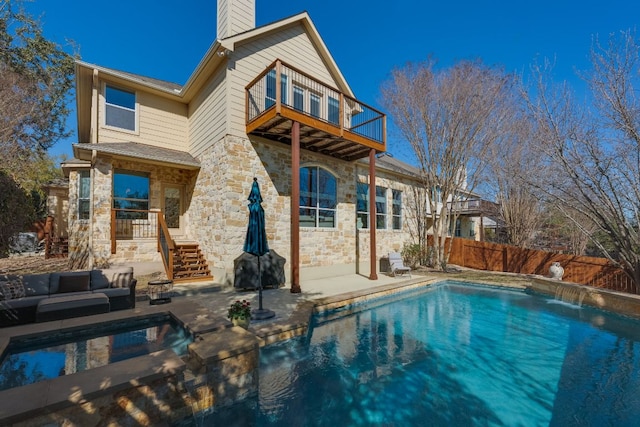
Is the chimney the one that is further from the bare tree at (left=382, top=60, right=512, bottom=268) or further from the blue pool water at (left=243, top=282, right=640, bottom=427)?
the blue pool water at (left=243, top=282, right=640, bottom=427)

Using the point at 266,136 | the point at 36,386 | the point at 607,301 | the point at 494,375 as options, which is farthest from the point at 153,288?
the point at 607,301

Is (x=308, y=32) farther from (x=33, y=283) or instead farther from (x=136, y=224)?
(x=33, y=283)

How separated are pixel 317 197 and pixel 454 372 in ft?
24.5

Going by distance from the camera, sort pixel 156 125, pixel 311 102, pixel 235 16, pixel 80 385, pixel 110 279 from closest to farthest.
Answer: pixel 80 385, pixel 110 279, pixel 235 16, pixel 156 125, pixel 311 102

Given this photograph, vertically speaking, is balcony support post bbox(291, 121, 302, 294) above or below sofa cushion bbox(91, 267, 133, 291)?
above

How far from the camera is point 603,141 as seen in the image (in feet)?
23.4

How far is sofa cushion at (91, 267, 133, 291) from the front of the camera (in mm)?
5922

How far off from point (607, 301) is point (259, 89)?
38.1 feet

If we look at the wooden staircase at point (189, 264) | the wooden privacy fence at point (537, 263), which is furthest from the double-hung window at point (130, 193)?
the wooden privacy fence at point (537, 263)

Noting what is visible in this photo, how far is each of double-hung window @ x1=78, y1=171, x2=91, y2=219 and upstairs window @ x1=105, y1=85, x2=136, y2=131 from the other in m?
2.19

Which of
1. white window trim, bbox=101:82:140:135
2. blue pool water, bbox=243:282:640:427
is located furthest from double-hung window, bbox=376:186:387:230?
white window trim, bbox=101:82:140:135

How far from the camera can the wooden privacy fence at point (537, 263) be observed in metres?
9.42

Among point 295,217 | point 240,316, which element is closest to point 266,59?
point 295,217

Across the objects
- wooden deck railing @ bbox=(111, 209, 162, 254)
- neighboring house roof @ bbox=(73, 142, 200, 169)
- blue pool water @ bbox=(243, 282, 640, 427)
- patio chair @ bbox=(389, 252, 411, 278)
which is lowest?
blue pool water @ bbox=(243, 282, 640, 427)
